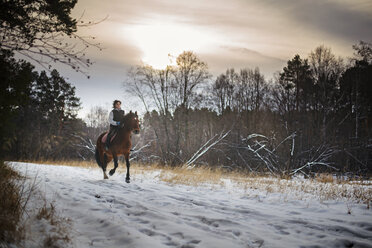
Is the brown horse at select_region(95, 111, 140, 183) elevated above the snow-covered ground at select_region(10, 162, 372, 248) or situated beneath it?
elevated above

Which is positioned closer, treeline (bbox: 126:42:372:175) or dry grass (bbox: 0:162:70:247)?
dry grass (bbox: 0:162:70:247)

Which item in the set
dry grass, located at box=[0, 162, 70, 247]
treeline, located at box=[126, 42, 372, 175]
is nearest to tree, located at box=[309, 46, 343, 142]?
treeline, located at box=[126, 42, 372, 175]

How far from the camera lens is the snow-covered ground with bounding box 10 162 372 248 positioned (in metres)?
2.88

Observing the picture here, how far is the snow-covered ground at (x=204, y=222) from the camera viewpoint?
288 centimetres

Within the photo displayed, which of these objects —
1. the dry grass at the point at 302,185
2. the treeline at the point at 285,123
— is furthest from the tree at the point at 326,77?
the dry grass at the point at 302,185

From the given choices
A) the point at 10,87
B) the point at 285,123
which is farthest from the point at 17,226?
the point at 285,123

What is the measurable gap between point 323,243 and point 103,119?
2064 inches

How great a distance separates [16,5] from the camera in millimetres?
4148

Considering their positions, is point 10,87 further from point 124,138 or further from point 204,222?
point 204,222

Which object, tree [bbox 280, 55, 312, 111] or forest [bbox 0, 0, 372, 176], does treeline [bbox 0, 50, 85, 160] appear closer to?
forest [bbox 0, 0, 372, 176]

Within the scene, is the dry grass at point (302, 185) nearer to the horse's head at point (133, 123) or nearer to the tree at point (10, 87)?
the horse's head at point (133, 123)

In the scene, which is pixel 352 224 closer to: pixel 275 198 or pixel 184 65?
pixel 275 198

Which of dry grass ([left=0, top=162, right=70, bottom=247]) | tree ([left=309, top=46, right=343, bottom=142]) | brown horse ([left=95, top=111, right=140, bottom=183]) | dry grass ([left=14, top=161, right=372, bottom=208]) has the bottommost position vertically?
dry grass ([left=14, top=161, right=372, bottom=208])

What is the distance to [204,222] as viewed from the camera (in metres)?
3.64
